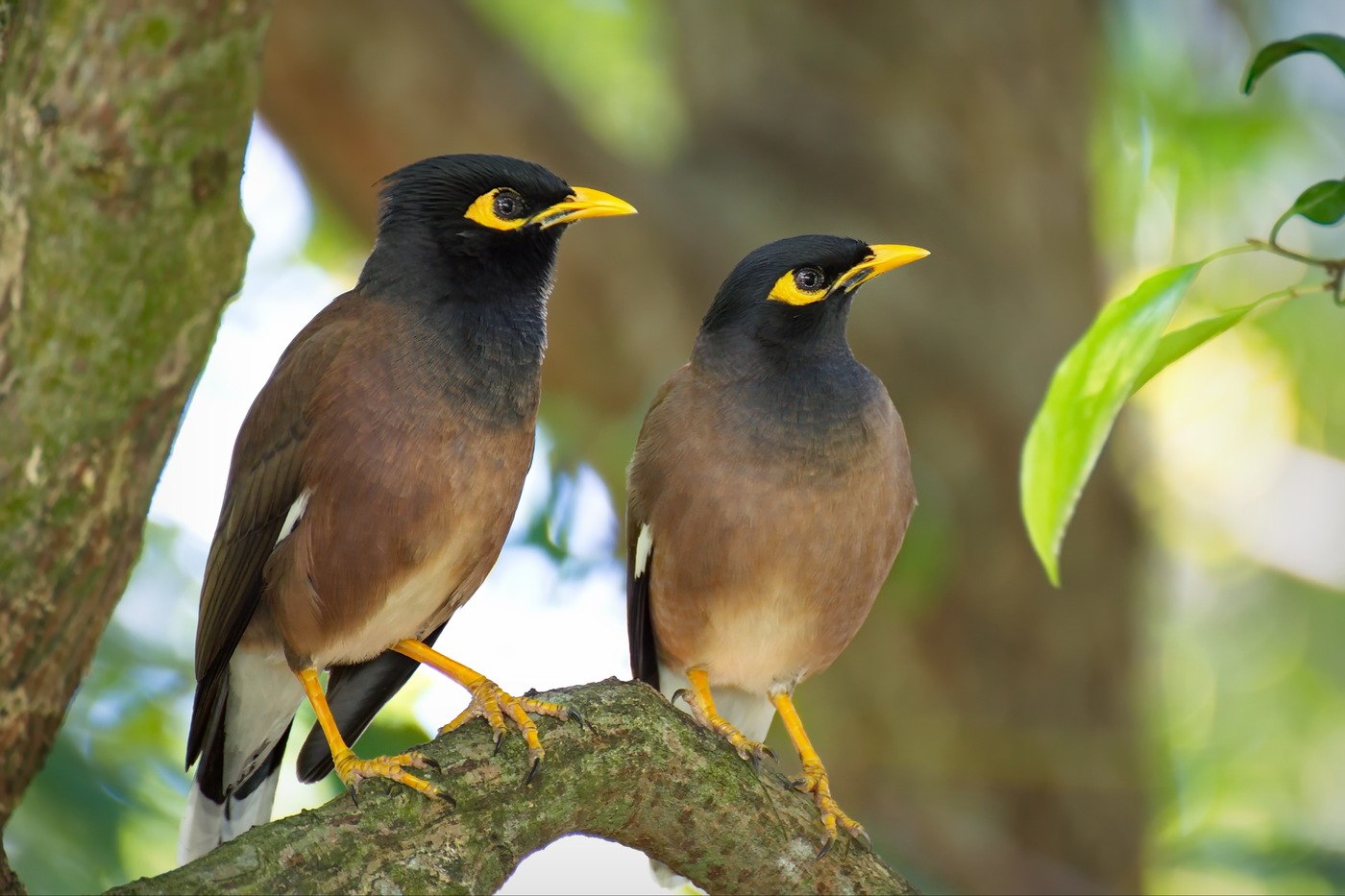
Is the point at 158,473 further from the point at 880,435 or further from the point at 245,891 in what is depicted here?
the point at 880,435

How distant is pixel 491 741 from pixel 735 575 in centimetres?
95

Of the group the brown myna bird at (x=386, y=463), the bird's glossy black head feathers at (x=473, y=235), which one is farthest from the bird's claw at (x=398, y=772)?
the bird's glossy black head feathers at (x=473, y=235)

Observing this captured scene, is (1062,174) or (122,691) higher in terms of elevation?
(1062,174)

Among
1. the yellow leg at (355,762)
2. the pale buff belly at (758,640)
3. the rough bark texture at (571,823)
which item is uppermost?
the pale buff belly at (758,640)

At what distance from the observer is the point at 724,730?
329cm

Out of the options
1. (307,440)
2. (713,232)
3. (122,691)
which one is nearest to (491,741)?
(307,440)

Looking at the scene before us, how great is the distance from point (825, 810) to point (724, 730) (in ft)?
1.00

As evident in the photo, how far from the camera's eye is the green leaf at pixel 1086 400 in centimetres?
241

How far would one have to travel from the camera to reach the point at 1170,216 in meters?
8.04

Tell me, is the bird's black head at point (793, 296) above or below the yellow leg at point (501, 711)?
above

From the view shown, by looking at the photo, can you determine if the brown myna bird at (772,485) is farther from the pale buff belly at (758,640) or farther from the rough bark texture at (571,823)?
the rough bark texture at (571,823)

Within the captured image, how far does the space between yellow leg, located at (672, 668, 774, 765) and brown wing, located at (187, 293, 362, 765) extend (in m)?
1.06

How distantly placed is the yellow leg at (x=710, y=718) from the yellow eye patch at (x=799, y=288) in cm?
102

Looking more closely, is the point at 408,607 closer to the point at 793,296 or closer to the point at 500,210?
the point at 500,210
